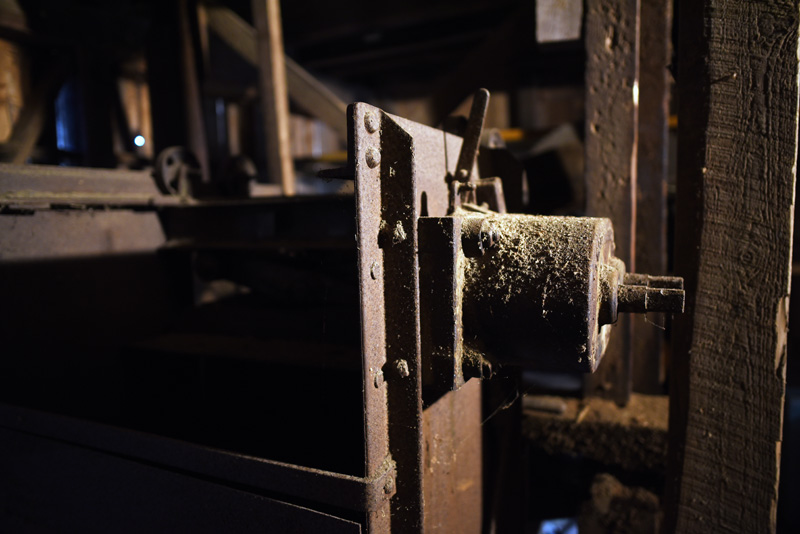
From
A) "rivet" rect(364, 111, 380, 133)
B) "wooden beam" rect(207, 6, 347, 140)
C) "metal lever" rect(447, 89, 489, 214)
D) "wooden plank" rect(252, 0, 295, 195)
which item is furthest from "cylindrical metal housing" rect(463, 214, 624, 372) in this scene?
"wooden beam" rect(207, 6, 347, 140)

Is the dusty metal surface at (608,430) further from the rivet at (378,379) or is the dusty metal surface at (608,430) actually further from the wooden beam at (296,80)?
the wooden beam at (296,80)

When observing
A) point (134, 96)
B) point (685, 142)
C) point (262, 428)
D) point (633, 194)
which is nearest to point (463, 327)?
point (685, 142)

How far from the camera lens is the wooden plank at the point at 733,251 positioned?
871 mm

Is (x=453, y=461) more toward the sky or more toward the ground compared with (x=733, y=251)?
more toward the ground

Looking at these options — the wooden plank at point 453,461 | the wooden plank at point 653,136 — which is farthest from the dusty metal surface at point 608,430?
the wooden plank at point 453,461

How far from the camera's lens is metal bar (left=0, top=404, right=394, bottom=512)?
750mm

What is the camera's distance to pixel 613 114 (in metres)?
1.33

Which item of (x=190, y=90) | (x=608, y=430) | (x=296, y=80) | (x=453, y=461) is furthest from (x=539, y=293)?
(x=190, y=90)

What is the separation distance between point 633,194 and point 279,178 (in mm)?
1572

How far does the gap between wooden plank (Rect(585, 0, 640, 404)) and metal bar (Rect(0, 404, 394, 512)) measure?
0.95 meters

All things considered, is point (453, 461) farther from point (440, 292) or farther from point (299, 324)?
point (299, 324)

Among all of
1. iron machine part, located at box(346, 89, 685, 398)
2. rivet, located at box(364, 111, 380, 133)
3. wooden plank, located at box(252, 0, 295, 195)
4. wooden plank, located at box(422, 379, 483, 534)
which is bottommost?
wooden plank, located at box(422, 379, 483, 534)

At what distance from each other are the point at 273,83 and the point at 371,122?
71.3 inches

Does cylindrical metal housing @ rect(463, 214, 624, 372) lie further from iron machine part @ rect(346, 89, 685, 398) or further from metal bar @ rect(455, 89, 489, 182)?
metal bar @ rect(455, 89, 489, 182)
